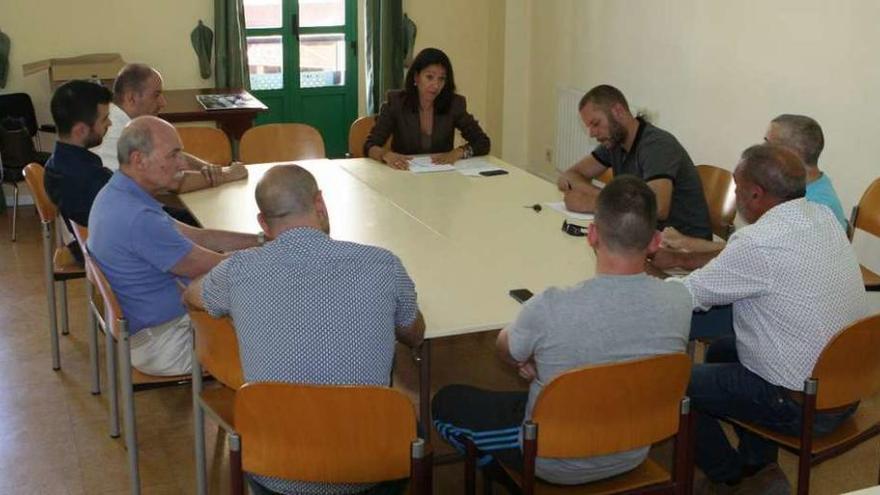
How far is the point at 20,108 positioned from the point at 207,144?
7.60 feet

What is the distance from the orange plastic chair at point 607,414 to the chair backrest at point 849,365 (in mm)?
437

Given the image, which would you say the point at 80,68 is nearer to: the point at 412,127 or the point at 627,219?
the point at 412,127

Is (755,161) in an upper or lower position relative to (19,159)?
upper

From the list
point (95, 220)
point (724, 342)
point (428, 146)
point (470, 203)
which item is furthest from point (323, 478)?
point (428, 146)

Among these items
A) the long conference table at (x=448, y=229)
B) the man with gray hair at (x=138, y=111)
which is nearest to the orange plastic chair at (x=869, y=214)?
the long conference table at (x=448, y=229)

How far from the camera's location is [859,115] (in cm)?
467

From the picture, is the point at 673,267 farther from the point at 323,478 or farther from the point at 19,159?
the point at 19,159

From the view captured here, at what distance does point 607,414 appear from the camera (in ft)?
8.02

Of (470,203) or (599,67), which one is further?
(599,67)

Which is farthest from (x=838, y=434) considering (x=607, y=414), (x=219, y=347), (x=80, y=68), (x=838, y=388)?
(x=80, y=68)

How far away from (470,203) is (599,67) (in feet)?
9.28

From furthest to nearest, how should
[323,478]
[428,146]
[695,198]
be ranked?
[428,146] → [695,198] → [323,478]

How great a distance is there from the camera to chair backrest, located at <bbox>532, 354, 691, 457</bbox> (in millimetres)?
2373

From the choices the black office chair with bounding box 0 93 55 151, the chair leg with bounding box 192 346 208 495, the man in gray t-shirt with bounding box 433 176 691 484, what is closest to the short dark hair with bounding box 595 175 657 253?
the man in gray t-shirt with bounding box 433 176 691 484
